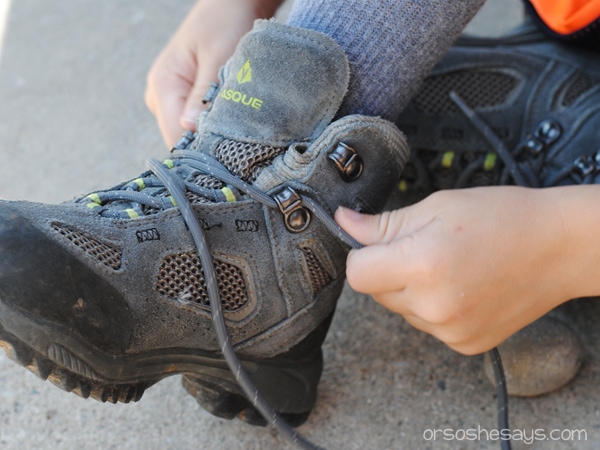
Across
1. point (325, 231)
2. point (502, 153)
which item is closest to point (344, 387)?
point (325, 231)

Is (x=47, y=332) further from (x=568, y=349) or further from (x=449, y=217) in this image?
(x=568, y=349)

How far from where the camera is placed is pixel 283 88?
2.29 feet

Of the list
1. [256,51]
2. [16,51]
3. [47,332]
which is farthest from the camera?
[16,51]

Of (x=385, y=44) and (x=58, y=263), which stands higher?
(x=385, y=44)

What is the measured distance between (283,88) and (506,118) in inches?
17.0

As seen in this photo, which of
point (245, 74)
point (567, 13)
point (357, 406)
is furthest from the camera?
point (567, 13)

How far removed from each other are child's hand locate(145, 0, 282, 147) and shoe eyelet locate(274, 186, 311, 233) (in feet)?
1.13

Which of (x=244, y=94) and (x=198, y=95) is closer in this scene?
(x=244, y=94)

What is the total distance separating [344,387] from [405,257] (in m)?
0.27

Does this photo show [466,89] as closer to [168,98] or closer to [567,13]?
[567,13]

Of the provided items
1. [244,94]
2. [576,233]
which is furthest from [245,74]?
[576,233]

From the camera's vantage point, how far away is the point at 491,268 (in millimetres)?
658

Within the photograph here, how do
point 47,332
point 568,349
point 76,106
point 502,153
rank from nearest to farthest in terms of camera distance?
point 47,332, point 568,349, point 502,153, point 76,106

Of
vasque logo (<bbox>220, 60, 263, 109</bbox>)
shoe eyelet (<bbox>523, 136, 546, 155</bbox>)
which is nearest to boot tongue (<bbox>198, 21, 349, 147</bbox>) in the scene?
vasque logo (<bbox>220, 60, 263, 109</bbox>)
